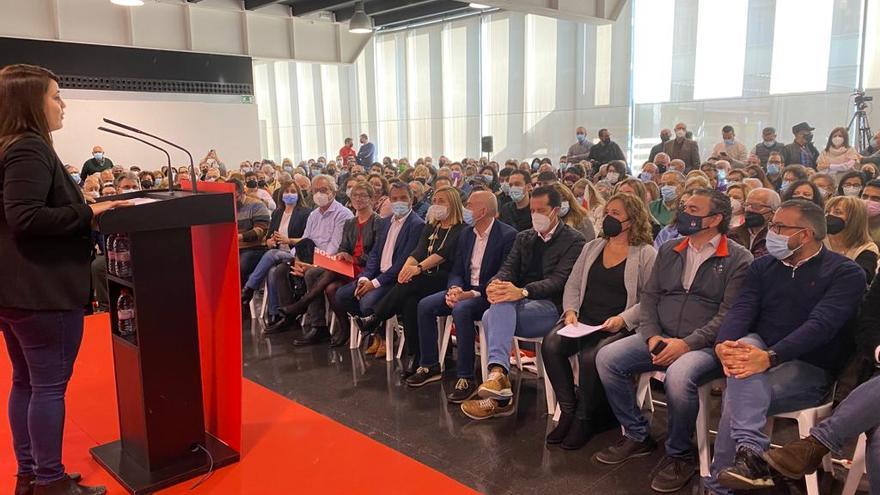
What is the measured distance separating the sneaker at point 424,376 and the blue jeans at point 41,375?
6.64 feet

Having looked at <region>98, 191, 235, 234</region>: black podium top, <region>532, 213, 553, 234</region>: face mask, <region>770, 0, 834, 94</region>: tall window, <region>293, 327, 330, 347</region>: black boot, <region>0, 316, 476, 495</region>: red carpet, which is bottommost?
<region>293, 327, 330, 347</region>: black boot

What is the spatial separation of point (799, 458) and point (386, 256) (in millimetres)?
2996

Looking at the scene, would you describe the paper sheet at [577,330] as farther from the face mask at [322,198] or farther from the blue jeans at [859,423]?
the face mask at [322,198]

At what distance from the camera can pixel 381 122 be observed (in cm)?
1684

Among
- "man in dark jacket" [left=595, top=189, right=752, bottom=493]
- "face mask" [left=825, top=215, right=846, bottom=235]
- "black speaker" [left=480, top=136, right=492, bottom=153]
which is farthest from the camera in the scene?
"black speaker" [left=480, top=136, right=492, bottom=153]

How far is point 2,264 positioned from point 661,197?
4.87 meters

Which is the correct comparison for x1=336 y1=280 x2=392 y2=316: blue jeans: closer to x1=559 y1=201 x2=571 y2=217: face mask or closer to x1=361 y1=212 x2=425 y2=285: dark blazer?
x1=361 y1=212 x2=425 y2=285: dark blazer

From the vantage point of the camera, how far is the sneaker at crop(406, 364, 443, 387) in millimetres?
3941

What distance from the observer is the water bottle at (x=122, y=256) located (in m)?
2.44

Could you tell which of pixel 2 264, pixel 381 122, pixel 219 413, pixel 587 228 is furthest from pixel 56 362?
pixel 381 122

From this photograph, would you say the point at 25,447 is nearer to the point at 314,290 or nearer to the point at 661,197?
the point at 314,290

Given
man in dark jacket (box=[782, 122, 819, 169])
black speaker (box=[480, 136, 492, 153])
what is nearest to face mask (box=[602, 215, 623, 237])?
man in dark jacket (box=[782, 122, 819, 169])

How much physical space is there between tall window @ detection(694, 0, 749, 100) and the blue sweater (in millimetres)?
8843

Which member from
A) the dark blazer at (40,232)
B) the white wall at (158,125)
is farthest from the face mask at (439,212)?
the white wall at (158,125)
